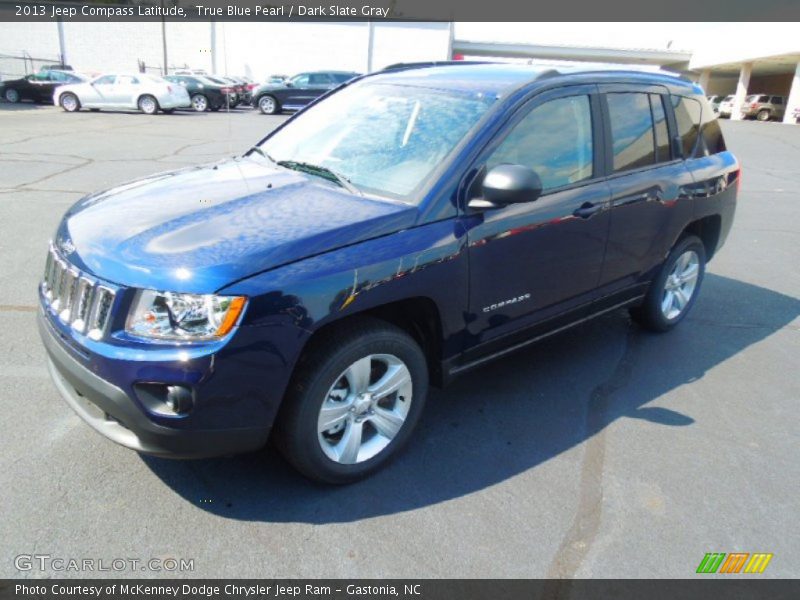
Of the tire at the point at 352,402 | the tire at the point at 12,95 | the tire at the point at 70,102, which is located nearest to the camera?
the tire at the point at 352,402

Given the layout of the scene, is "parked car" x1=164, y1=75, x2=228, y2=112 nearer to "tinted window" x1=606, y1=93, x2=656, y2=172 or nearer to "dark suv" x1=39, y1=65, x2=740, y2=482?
"dark suv" x1=39, y1=65, x2=740, y2=482

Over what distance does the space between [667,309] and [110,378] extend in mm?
4038

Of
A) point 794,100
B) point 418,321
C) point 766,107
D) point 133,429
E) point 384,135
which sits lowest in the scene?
point 766,107

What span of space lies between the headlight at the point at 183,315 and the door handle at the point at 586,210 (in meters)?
2.09

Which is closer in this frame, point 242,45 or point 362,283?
point 362,283

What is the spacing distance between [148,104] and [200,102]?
3.67 metres

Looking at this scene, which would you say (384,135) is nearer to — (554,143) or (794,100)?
(554,143)

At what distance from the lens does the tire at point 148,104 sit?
23.3 metres

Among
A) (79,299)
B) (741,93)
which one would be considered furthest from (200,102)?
(741,93)

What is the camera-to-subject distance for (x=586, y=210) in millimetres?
3492

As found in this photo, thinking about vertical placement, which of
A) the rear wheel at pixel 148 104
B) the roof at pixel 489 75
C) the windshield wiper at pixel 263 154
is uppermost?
the roof at pixel 489 75

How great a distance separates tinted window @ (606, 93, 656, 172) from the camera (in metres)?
3.76

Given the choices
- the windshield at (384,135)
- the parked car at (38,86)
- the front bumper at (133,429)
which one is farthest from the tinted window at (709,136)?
the parked car at (38,86)

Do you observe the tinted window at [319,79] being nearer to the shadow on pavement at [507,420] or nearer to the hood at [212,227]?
the shadow on pavement at [507,420]
